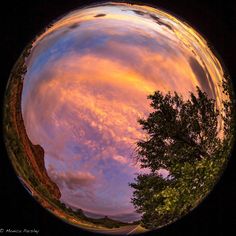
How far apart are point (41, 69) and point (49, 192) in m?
1.49

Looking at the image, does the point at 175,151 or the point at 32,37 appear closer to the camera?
the point at 175,151

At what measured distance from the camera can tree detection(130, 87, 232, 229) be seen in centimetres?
634

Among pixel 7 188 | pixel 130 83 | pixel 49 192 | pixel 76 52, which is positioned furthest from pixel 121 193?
pixel 7 188

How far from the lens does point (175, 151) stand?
255 inches

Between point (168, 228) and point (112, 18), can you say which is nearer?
point (112, 18)

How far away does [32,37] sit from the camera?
7637 mm

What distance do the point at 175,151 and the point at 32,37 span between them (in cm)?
267

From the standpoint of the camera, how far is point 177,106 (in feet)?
20.9

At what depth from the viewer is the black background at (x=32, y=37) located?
25.1 ft

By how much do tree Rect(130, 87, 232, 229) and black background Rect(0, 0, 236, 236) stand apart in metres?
1.46

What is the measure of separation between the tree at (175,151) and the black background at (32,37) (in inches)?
57.4

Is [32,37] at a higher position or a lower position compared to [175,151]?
higher

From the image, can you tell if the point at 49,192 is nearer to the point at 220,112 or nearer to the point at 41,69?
the point at 41,69

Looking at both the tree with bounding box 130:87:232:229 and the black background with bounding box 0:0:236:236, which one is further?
the black background with bounding box 0:0:236:236
